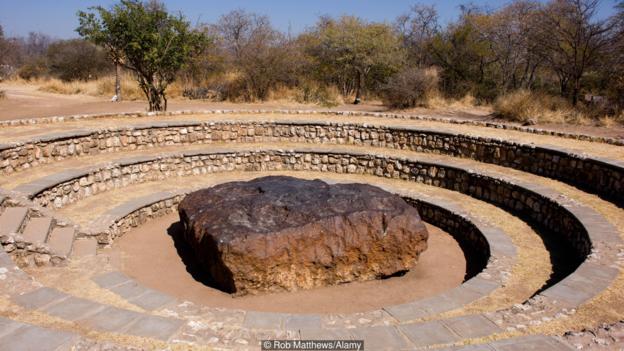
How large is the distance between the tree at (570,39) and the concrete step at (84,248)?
2046cm

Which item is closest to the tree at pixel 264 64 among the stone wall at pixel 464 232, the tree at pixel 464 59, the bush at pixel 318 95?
the bush at pixel 318 95

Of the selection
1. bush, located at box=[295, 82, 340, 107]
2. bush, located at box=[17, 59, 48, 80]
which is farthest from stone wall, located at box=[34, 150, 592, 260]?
bush, located at box=[17, 59, 48, 80]

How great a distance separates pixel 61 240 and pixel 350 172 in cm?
745

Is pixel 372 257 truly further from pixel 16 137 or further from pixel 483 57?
pixel 483 57

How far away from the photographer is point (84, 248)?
7.68 m

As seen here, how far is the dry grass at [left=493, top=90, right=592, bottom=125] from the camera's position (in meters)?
18.1

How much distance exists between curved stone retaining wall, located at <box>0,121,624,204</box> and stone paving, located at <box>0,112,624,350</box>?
0.12 ft

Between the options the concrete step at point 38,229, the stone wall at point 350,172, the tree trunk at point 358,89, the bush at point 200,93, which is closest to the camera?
the concrete step at point 38,229

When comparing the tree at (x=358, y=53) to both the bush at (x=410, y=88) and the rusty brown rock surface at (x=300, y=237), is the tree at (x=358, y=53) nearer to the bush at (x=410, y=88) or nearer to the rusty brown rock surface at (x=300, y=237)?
the bush at (x=410, y=88)

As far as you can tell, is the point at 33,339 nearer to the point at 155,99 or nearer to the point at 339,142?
the point at 339,142

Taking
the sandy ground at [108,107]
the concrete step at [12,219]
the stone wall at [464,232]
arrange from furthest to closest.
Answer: the sandy ground at [108,107]
the stone wall at [464,232]
the concrete step at [12,219]

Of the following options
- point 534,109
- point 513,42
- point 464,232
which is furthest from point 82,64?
point 464,232

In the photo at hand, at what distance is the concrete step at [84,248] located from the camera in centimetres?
742

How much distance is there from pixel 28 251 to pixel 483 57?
27909 mm
